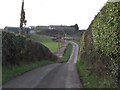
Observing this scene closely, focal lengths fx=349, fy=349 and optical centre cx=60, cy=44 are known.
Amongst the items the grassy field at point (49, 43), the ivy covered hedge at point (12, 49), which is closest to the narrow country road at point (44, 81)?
the ivy covered hedge at point (12, 49)

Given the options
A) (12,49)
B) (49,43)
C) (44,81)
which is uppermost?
(12,49)

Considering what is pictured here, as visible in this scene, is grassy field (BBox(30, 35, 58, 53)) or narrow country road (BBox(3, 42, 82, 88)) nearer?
narrow country road (BBox(3, 42, 82, 88))

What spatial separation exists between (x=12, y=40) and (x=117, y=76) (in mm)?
16629

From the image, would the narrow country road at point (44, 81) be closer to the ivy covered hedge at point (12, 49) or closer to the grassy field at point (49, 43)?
the ivy covered hedge at point (12, 49)

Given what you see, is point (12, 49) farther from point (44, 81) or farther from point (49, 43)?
point (49, 43)

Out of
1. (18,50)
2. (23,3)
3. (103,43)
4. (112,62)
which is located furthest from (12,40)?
(23,3)

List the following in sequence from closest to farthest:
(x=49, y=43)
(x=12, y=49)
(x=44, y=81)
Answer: (x=44, y=81) < (x=12, y=49) < (x=49, y=43)

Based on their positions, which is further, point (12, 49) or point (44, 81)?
point (12, 49)

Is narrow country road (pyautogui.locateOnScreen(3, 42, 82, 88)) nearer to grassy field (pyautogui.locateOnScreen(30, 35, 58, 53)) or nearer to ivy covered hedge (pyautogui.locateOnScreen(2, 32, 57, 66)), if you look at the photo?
ivy covered hedge (pyautogui.locateOnScreen(2, 32, 57, 66))

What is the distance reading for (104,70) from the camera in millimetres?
20625

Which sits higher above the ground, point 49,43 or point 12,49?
point 12,49

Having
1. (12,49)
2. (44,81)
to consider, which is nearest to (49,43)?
(12,49)

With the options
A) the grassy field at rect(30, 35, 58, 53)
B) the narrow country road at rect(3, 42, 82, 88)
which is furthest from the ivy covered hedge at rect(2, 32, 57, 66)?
the grassy field at rect(30, 35, 58, 53)

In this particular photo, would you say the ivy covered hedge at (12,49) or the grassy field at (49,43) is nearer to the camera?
the ivy covered hedge at (12,49)
